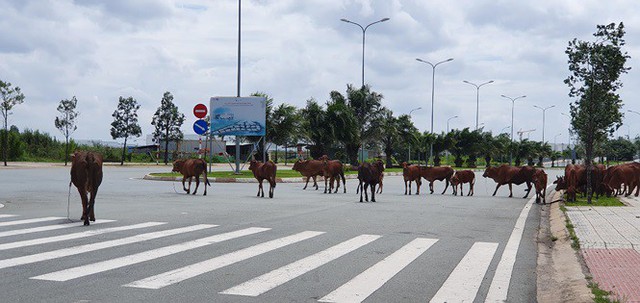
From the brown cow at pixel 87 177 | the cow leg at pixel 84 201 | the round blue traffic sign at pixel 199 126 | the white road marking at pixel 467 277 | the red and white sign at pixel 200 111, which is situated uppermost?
the red and white sign at pixel 200 111

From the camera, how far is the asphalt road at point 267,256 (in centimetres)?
717

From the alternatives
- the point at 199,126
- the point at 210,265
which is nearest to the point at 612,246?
the point at 210,265

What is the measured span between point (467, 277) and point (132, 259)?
13.7 ft

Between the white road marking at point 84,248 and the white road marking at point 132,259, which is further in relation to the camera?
the white road marking at point 84,248

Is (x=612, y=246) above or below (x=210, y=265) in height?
above

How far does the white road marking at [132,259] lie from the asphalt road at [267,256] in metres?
0.01

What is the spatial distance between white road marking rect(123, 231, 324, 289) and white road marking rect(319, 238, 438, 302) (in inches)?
67.3

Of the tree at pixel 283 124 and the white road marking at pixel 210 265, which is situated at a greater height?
the tree at pixel 283 124

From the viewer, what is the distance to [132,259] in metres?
8.90

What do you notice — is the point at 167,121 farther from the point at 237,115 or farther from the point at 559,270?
the point at 559,270

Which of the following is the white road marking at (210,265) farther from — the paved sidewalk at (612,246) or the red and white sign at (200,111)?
the red and white sign at (200,111)

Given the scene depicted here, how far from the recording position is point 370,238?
1164 centimetres

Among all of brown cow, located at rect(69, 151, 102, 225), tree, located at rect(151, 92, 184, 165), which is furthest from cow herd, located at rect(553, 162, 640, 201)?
tree, located at rect(151, 92, 184, 165)

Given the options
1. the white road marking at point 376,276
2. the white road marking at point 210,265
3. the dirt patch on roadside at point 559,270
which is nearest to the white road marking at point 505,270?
the dirt patch on roadside at point 559,270
